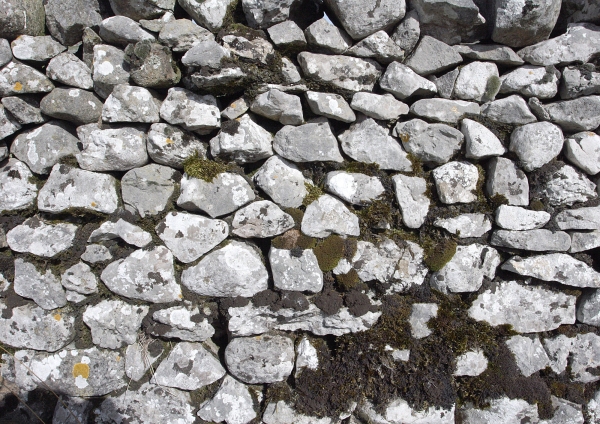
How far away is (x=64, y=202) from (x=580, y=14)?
4810mm

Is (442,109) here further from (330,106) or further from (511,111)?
(330,106)

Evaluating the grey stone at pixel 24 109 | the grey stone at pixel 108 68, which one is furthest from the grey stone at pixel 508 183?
the grey stone at pixel 24 109

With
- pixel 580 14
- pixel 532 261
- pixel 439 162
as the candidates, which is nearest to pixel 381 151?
pixel 439 162

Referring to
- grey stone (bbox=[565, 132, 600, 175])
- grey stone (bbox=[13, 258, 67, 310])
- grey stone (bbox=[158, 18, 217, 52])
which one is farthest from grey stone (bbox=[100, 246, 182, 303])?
grey stone (bbox=[565, 132, 600, 175])

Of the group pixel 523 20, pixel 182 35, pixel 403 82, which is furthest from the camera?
pixel 403 82

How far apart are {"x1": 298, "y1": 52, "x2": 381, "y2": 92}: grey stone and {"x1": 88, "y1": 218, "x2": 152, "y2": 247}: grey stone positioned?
195 centimetres

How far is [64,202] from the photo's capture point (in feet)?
10.6

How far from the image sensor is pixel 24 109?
331 centimetres

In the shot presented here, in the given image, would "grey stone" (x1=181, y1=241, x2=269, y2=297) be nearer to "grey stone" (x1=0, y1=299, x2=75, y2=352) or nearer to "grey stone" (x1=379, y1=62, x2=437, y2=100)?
"grey stone" (x1=0, y1=299, x2=75, y2=352)

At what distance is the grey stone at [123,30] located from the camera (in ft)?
10.6

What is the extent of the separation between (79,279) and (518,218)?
12.4 feet

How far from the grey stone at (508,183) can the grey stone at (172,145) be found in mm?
2551

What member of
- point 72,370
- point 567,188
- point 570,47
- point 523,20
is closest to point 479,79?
point 523,20

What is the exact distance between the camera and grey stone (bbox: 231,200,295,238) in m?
3.33
